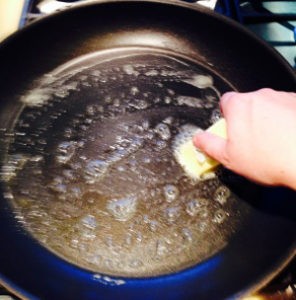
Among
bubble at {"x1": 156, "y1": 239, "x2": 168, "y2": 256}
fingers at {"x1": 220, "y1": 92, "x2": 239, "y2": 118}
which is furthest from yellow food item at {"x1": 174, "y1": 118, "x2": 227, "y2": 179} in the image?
bubble at {"x1": 156, "y1": 239, "x2": 168, "y2": 256}

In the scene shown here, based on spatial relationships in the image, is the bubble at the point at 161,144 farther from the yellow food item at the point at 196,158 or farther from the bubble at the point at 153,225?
the bubble at the point at 153,225

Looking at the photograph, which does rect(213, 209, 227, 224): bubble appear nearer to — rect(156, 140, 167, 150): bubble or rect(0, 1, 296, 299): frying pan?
rect(0, 1, 296, 299): frying pan

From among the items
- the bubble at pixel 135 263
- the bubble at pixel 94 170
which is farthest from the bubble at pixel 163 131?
the bubble at pixel 135 263

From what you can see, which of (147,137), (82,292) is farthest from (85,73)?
(82,292)

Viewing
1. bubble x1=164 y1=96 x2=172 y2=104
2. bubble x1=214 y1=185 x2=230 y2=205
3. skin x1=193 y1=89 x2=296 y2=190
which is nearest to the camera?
skin x1=193 y1=89 x2=296 y2=190

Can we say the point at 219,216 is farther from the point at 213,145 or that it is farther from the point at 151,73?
the point at 151,73

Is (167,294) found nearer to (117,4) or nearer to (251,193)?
(251,193)
